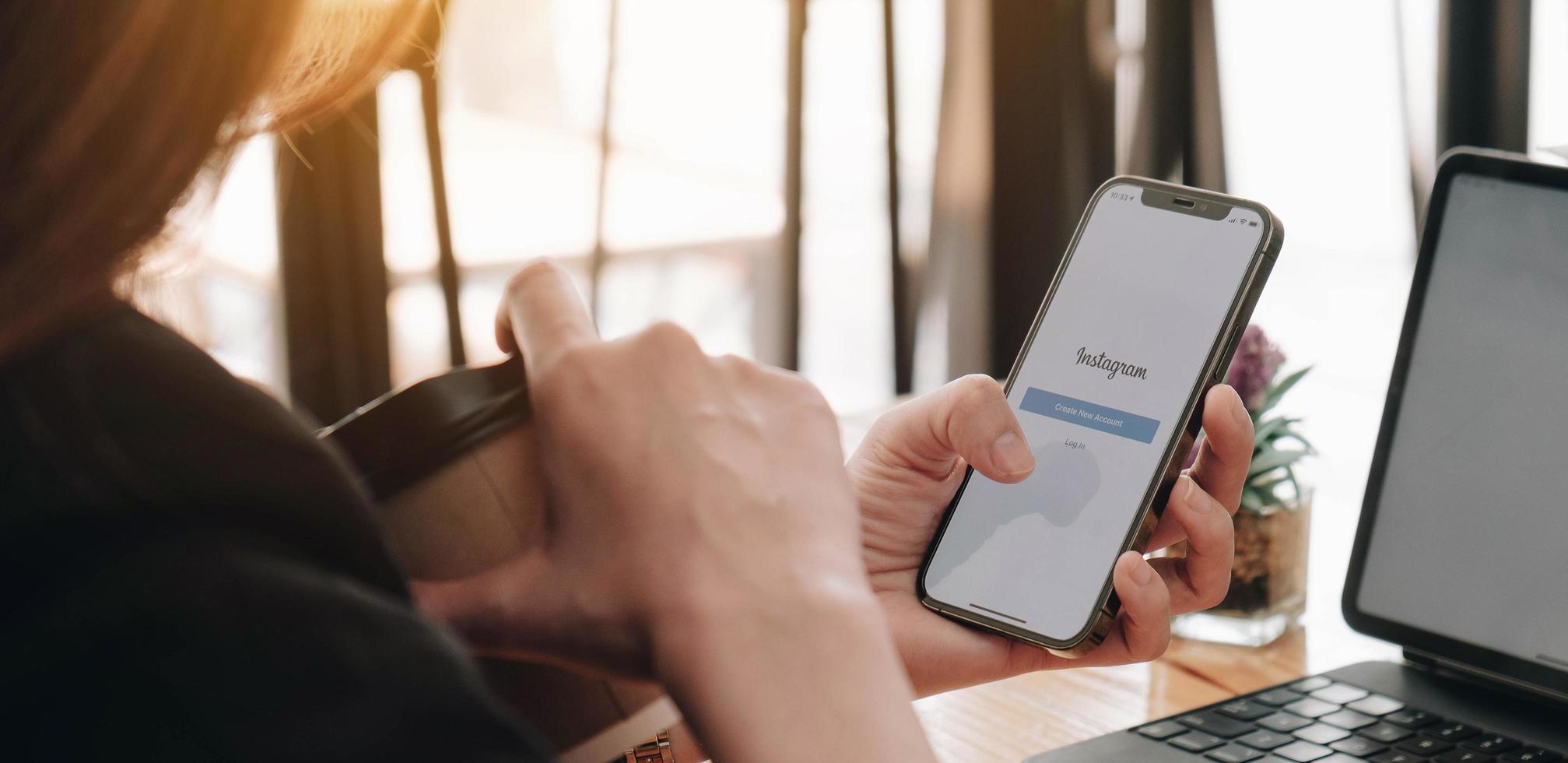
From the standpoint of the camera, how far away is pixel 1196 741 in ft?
1.95

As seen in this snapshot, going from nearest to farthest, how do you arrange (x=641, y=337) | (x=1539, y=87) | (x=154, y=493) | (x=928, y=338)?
(x=154, y=493) < (x=641, y=337) < (x=1539, y=87) < (x=928, y=338)

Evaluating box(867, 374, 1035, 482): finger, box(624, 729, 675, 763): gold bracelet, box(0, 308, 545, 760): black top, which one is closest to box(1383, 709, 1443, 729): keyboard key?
box(867, 374, 1035, 482): finger

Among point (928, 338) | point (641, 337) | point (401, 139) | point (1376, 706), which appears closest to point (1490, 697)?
point (1376, 706)

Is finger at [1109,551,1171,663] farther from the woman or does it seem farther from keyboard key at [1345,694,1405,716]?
the woman

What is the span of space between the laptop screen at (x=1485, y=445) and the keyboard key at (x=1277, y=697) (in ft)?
0.28

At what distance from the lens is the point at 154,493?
249mm

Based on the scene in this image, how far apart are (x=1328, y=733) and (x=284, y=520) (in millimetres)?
527

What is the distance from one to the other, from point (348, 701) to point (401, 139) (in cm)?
248

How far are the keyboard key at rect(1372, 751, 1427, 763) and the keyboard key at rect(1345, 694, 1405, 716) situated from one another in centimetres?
4

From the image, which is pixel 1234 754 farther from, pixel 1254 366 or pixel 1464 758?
pixel 1254 366

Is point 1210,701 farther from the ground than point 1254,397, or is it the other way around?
point 1254,397

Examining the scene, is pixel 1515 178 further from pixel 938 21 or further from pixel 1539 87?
pixel 938 21

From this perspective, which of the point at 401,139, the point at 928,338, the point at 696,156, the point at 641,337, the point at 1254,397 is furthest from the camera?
the point at 928,338

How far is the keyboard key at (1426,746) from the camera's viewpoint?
585 millimetres
